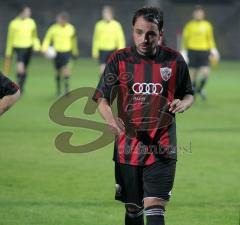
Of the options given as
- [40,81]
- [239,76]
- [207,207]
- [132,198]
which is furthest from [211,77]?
[132,198]

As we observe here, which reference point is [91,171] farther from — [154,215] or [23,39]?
[23,39]

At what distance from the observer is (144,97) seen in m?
7.02

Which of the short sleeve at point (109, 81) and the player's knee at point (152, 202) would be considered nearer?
the player's knee at point (152, 202)

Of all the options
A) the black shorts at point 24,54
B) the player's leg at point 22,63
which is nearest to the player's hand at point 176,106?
the player's leg at point 22,63

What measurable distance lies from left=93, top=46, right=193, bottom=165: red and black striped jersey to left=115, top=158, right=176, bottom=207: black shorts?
0.07m

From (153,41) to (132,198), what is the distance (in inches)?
51.9

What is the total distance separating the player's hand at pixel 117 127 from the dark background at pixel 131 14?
1392 inches

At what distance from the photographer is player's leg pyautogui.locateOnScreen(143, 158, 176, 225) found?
22.7 feet

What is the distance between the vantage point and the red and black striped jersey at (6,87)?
714cm

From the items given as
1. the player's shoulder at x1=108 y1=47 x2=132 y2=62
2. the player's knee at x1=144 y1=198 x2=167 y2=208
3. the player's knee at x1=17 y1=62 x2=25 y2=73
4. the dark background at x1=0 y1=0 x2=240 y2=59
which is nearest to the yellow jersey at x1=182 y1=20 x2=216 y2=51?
the player's knee at x1=17 y1=62 x2=25 y2=73

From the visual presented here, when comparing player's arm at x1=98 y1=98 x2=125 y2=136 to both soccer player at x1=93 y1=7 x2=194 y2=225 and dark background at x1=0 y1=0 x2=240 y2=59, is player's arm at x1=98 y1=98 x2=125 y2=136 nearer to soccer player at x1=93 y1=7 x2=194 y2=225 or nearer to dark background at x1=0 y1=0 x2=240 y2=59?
soccer player at x1=93 y1=7 x2=194 y2=225

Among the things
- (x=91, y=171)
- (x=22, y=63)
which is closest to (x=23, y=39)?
(x=22, y=63)

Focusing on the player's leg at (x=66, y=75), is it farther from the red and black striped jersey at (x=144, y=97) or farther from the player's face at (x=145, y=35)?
the player's face at (x=145, y=35)

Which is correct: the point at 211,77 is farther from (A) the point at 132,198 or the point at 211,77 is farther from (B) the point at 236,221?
(A) the point at 132,198
